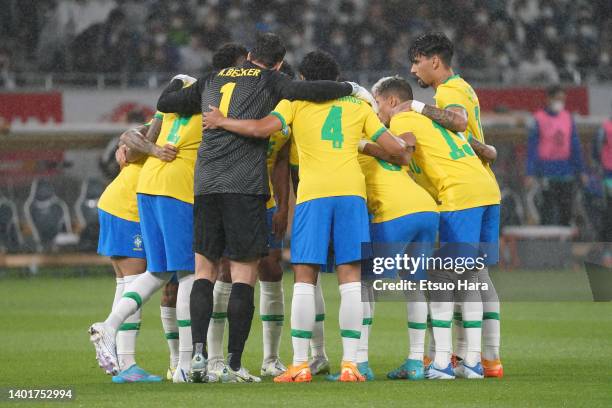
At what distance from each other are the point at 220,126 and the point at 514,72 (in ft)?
55.9

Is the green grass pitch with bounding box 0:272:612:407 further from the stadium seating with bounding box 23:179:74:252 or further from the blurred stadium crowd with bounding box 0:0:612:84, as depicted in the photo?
the blurred stadium crowd with bounding box 0:0:612:84

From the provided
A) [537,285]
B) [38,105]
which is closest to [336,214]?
[537,285]

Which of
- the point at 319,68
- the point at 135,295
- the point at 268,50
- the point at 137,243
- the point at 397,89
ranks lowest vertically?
the point at 135,295

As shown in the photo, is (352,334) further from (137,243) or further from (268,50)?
(268,50)

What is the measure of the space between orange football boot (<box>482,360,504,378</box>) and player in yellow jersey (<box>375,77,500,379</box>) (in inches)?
3.3

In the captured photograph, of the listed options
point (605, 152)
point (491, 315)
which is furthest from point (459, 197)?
point (605, 152)

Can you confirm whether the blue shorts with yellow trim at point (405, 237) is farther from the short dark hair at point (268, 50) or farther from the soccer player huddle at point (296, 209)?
the short dark hair at point (268, 50)

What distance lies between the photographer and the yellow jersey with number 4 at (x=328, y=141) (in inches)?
A: 279

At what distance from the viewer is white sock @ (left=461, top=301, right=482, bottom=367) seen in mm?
7332

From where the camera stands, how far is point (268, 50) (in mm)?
7254

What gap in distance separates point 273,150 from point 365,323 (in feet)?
3.97

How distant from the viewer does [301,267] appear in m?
7.11

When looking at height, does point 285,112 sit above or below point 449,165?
above

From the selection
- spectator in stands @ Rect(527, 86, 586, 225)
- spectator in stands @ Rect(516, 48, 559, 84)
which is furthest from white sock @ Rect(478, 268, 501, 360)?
spectator in stands @ Rect(516, 48, 559, 84)
